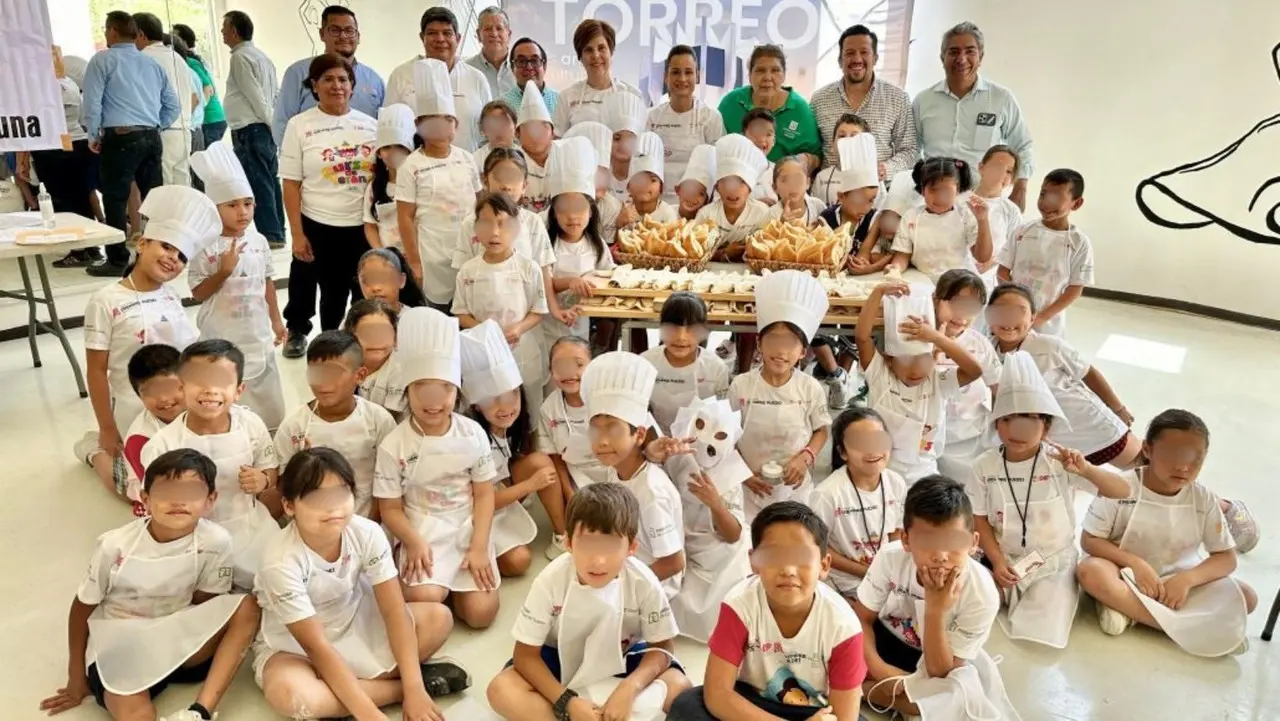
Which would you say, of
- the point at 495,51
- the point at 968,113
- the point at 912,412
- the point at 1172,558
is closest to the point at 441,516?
the point at 912,412

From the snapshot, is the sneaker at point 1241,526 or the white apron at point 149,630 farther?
the sneaker at point 1241,526

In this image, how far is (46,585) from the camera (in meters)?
2.68

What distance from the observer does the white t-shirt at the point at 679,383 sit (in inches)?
117

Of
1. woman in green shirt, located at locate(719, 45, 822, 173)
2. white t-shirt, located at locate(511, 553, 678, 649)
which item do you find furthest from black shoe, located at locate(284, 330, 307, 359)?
white t-shirt, located at locate(511, 553, 678, 649)

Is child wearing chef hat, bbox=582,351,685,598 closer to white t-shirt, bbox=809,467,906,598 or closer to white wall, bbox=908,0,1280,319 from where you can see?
white t-shirt, bbox=809,467,906,598

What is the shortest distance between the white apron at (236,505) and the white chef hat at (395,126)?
5.40ft

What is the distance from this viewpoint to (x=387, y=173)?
151 inches

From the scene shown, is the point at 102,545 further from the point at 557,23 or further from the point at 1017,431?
the point at 557,23

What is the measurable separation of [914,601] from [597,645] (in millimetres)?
787

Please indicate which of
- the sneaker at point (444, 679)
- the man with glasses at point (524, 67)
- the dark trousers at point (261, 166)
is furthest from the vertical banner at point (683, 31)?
the sneaker at point (444, 679)

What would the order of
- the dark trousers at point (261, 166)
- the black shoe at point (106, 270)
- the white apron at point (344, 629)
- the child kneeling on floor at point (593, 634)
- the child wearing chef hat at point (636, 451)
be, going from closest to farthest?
the child kneeling on floor at point (593, 634)
the white apron at point (344, 629)
the child wearing chef hat at point (636, 451)
the black shoe at point (106, 270)
the dark trousers at point (261, 166)

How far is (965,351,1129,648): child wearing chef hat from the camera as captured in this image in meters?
2.49

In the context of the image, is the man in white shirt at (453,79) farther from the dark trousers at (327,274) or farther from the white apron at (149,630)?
the white apron at (149,630)

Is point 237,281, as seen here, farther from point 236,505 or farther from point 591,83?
point 591,83
